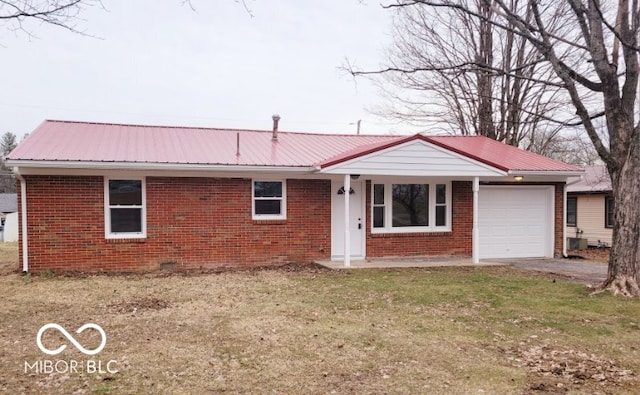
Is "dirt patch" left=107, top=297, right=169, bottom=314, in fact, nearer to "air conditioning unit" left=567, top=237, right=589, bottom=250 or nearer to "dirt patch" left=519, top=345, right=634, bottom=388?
"dirt patch" left=519, top=345, right=634, bottom=388

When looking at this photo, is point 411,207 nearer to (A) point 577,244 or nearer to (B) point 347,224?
(B) point 347,224

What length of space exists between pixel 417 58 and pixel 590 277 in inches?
568

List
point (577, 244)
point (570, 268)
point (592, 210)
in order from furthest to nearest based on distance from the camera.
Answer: point (592, 210) < point (577, 244) < point (570, 268)

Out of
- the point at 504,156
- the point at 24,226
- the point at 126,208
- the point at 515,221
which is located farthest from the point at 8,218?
the point at 515,221

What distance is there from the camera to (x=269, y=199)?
12867 millimetres

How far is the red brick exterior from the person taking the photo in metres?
11.2

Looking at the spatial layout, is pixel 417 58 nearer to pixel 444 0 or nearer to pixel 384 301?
pixel 444 0

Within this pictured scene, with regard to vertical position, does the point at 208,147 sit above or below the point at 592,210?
above

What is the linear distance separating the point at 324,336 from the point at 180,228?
22.2 ft

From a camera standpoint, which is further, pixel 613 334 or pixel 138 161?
pixel 138 161

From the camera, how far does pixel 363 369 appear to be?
16.9ft

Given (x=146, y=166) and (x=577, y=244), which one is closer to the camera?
(x=146, y=166)

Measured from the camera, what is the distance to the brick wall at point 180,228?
11.2m

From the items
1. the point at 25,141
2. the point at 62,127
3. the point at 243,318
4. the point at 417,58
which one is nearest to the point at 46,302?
the point at 243,318
